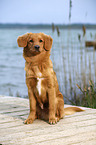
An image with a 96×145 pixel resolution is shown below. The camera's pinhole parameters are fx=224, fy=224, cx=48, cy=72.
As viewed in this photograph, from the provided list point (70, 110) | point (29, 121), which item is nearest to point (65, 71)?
point (70, 110)

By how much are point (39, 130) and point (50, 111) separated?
0.87 ft

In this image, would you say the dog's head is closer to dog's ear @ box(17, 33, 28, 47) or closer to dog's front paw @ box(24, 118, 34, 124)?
dog's ear @ box(17, 33, 28, 47)

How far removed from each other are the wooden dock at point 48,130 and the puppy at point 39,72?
14 cm

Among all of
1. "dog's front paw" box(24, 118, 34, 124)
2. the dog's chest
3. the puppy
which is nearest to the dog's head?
the puppy

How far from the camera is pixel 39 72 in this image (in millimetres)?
2518

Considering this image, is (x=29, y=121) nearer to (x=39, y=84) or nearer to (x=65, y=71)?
(x=39, y=84)

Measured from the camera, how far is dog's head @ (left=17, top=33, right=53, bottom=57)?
2406 mm

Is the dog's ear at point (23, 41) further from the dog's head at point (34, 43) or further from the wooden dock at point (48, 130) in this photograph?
the wooden dock at point (48, 130)

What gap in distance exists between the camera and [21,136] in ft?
7.61

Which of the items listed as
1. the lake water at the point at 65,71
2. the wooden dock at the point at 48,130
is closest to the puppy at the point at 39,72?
the wooden dock at the point at 48,130

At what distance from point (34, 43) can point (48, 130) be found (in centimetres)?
97

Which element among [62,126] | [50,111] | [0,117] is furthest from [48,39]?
[0,117]

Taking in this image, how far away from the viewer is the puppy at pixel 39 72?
2459mm

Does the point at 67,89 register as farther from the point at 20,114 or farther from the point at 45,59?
the point at 45,59
